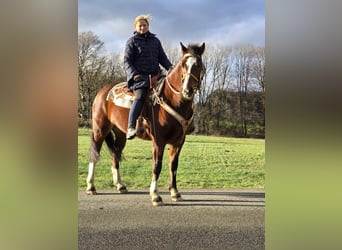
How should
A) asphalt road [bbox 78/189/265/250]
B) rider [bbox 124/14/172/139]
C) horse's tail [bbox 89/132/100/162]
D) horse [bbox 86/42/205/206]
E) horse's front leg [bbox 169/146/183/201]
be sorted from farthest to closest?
horse's tail [bbox 89/132/100/162]
horse's front leg [bbox 169/146/183/201]
rider [bbox 124/14/172/139]
horse [bbox 86/42/205/206]
asphalt road [bbox 78/189/265/250]

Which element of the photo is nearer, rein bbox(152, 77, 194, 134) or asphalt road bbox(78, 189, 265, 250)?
asphalt road bbox(78, 189, 265, 250)

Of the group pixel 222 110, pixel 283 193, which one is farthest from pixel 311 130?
pixel 222 110

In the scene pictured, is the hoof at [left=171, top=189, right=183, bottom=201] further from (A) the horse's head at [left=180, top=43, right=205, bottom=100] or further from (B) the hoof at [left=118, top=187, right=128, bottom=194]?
(A) the horse's head at [left=180, top=43, right=205, bottom=100]

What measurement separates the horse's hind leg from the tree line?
42cm

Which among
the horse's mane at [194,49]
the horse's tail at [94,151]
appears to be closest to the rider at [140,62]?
the horse's mane at [194,49]

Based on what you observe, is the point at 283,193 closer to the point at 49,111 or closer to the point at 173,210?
the point at 173,210

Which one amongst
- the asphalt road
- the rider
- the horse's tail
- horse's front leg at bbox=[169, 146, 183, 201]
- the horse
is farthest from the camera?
the horse's tail

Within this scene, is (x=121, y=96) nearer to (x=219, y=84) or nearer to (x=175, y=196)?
(x=219, y=84)

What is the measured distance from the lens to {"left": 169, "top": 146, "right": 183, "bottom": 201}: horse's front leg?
186 inches

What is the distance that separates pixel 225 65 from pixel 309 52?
93 cm

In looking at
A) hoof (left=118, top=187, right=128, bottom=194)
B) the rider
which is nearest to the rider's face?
the rider

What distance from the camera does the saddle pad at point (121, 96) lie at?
479 cm

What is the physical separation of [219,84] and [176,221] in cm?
158

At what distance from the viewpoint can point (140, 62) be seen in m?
4.71
